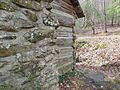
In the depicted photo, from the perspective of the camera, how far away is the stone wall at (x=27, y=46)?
3.40m

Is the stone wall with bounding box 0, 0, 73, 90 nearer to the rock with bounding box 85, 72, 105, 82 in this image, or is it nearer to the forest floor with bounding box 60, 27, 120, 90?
the forest floor with bounding box 60, 27, 120, 90

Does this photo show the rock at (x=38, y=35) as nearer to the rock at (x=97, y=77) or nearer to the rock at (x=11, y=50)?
the rock at (x=11, y=50)

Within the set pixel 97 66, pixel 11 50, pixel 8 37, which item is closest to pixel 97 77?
pixel 97 66

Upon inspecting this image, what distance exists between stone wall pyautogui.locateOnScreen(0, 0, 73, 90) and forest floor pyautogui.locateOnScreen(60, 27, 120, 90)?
4682mm

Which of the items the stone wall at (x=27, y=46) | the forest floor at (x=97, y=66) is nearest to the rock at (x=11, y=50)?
the stone wall at (x=27, y=46)

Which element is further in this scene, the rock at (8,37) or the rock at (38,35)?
the rock at (38,35)

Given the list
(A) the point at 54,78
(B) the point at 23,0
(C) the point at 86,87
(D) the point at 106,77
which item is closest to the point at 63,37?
(C) the point at 86,87

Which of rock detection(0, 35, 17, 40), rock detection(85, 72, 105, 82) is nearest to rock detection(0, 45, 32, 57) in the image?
rock detection(0, 35, 17, 40)

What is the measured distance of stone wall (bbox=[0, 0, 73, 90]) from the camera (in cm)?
340

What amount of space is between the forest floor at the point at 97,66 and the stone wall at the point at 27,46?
4682 millimetres

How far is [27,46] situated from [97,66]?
1222cm

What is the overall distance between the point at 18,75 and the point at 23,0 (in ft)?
3.97

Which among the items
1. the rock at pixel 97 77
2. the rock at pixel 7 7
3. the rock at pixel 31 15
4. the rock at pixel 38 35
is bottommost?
the rock at pixel 97 77

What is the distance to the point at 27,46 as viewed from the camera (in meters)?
3.79
